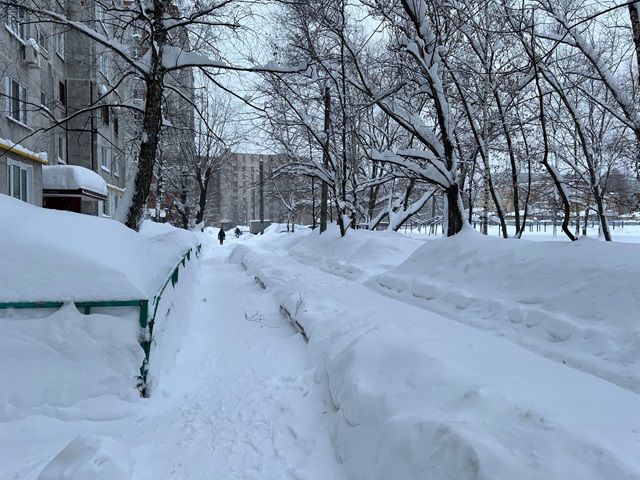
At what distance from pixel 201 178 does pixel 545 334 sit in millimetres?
27144

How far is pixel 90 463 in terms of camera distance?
243 cm

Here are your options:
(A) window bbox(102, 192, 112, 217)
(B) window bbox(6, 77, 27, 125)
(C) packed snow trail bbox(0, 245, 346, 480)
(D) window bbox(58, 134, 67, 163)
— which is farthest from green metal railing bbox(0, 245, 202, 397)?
(A) window bbox(102, 192, 112, 217)

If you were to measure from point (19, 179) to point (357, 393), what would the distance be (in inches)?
637

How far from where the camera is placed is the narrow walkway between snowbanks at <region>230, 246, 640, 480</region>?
6.73 feet

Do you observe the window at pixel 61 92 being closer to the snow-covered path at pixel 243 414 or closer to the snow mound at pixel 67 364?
the snow-covered path at pixel 243 414

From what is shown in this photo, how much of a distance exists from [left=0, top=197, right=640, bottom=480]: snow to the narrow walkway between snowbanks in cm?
1

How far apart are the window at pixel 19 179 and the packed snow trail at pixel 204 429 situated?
42.1ft

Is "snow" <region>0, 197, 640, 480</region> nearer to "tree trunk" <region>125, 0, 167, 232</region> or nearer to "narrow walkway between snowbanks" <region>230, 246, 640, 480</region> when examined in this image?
"narrow walkway between snowbanks" <region>230, 246, 640, 480</region>

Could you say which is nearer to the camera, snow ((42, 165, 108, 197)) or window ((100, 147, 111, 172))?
snow ((42, 165, 108, 197))

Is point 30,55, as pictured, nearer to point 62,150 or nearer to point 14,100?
point 14,100

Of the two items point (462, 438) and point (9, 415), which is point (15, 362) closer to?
point (9, 415)

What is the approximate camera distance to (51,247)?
3.55m

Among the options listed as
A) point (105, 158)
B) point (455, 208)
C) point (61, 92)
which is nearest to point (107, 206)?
point (105, 158)

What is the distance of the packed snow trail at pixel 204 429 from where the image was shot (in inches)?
112
